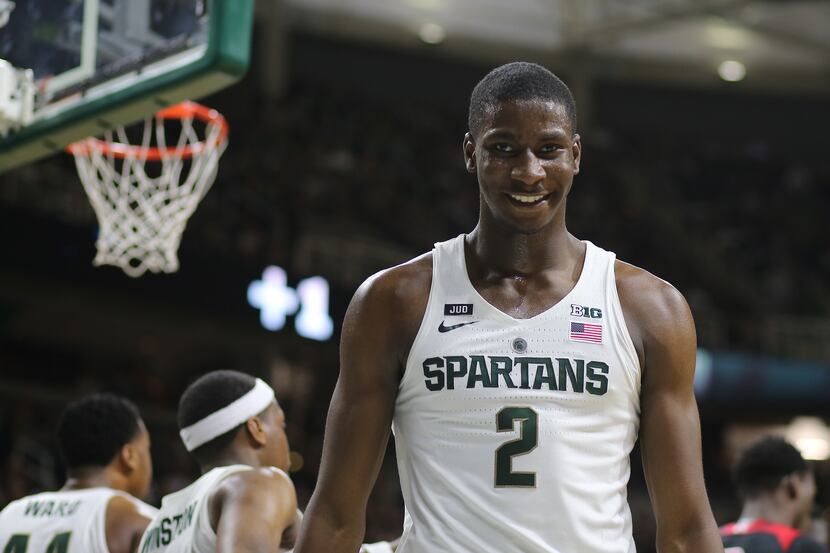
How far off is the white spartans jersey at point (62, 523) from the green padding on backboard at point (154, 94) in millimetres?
1403

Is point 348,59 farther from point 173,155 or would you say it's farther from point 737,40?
point 173,155

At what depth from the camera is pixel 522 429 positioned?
240 centimetres

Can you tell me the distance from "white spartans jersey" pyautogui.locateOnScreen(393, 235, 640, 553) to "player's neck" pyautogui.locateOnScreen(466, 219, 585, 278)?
0.12 meters

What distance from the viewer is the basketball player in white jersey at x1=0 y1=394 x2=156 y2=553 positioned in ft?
14.3

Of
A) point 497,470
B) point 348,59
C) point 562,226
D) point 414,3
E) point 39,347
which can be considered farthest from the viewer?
point 348,59

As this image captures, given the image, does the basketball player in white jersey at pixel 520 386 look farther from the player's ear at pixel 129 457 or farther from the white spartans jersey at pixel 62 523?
the player's ear at pixel 129 457

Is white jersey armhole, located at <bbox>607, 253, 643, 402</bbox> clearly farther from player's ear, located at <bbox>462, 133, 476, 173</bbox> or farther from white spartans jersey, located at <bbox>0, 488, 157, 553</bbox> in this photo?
white spartans jersey, located at <bbox>0, 488, 157, 553</bbox>

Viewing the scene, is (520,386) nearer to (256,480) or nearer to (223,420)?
(256,480)

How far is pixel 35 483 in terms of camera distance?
38.1 feet

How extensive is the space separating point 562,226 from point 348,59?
17.8 metres

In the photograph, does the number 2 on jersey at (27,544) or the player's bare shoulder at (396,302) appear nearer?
the player's bare shoulder at (396,302)

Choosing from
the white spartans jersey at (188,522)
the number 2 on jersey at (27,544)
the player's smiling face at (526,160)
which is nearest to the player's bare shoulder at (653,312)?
the player's smiling face at (526,160)

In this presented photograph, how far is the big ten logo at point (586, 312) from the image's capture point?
2.48 metres

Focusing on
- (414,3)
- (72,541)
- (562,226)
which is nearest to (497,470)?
(562,226)
